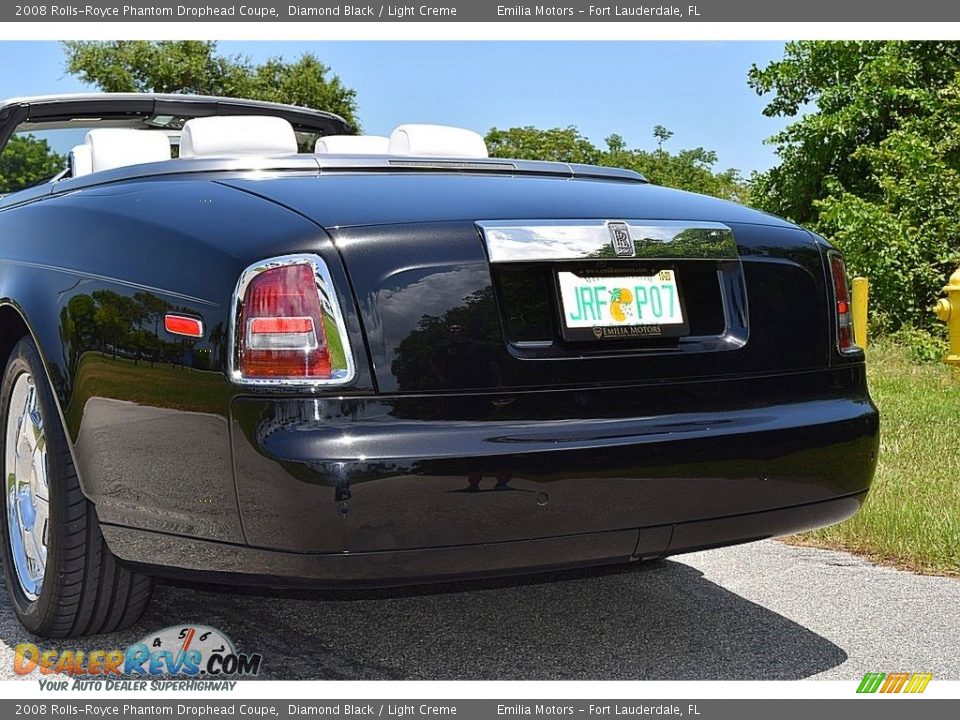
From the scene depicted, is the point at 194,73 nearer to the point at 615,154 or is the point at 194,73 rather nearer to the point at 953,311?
the point at 615,154

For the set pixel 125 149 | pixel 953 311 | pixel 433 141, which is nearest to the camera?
pixel 433 141

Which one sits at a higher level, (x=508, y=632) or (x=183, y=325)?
(x=183, y=325)

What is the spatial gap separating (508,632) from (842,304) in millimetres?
1308

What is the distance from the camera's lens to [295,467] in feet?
8.22

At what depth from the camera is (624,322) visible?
289cm

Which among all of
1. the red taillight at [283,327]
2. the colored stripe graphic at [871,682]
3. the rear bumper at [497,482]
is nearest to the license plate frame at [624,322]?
the rear bumper at [497,482]

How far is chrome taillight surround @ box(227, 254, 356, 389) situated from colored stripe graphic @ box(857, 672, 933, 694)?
154cm

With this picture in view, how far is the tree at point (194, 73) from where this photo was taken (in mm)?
38844

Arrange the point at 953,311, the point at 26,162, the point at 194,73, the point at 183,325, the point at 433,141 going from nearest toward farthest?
the point at 183,325 → the point at 433,141 → the point at 26,162 → the point at 953,311 → the point at 194,73

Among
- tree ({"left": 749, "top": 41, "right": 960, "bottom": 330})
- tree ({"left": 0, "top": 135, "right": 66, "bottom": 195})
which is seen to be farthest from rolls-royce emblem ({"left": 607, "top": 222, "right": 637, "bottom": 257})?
tree ({"left": 749, "top": 41, "right": 960, "bottom": 330})

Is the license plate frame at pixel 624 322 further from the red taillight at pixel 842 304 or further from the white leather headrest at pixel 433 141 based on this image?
the white leather headrest at pixel 433 141

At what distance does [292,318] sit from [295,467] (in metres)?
0.33

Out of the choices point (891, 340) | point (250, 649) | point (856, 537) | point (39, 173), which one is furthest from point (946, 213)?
point (250, 649)

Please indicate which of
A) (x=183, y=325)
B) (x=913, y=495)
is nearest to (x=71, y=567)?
(x=183, y=325)
